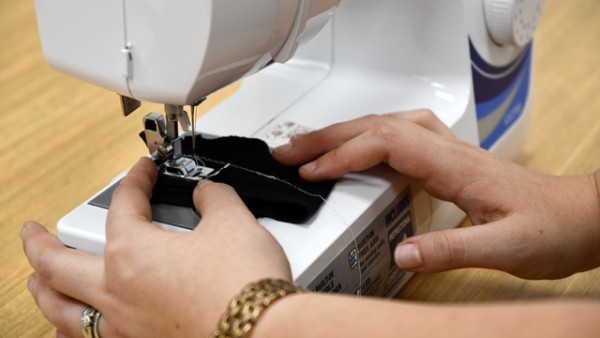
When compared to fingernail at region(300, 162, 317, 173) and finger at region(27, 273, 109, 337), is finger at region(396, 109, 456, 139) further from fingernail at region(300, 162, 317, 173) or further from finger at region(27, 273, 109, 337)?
finger at region(27, 273, 109, 337)

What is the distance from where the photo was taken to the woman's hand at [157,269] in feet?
2.17

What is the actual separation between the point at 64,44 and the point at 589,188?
54 centimetres

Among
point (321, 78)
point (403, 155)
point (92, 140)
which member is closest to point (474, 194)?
point (403, 155)

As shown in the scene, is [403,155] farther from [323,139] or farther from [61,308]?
[61,308]

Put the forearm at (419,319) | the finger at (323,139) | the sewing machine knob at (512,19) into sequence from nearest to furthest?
the forearm at (419,319)
the finger at (323,139)
the sewing machine knob at (512,19)

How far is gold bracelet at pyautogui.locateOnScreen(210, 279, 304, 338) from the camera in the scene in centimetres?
61

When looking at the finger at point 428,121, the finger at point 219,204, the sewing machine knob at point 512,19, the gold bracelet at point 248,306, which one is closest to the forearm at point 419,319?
the gold bracelet at point 248,306

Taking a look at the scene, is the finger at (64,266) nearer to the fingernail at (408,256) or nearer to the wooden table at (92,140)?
the wooden table at (92,140)

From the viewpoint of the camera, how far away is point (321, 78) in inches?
45.9

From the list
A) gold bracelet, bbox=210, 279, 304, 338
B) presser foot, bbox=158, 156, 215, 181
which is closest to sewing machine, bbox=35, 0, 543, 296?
presser foot, bbox=158, 156, 215, 181

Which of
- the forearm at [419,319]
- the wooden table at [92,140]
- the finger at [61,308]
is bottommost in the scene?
the wooden table at [92,140]

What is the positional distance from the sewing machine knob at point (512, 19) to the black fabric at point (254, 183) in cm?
34

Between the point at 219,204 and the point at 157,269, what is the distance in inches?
4.2

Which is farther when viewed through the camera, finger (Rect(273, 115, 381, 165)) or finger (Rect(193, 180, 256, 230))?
finger (Rect(273, 115, 381, 165))
